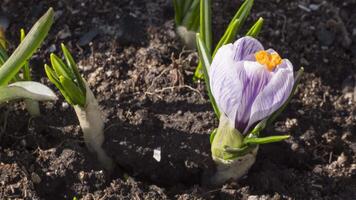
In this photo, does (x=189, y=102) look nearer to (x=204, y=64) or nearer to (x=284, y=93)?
(x=204, y=64)

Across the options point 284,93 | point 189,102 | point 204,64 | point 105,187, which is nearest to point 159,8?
point 189,102

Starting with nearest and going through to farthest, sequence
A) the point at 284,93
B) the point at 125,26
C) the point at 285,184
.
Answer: the point at 284,93 < the point at 285,184 < the point at 125,26

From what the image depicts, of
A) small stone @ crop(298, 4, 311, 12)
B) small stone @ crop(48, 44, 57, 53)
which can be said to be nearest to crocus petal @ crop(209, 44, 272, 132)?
small stone @ crop(48, 44, 57, 53)

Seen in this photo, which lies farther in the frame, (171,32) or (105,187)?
(171,32)

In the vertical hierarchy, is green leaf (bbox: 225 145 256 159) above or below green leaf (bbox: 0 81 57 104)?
below

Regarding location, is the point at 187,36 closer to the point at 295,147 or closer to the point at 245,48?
the point at 295,147

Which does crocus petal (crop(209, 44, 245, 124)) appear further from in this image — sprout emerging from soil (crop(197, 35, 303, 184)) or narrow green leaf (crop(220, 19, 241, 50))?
narrow green leaf (crop(220, 19, 241, 50))

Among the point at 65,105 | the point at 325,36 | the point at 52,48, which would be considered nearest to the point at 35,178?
the point at 65,105
